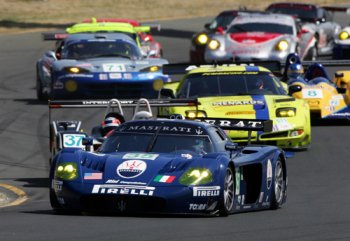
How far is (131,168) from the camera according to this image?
11.3m

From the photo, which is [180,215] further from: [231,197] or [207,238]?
[207,238]

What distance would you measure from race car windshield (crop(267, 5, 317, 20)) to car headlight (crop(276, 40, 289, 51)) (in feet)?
24.9

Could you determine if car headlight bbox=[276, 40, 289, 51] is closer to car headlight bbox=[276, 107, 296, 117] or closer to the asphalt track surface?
the asphalt track surface

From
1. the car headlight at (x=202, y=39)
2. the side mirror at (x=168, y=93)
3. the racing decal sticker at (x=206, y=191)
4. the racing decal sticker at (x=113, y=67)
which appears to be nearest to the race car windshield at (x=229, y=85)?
the side mirror at (x=168, y=93)

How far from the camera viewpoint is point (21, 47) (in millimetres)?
35125

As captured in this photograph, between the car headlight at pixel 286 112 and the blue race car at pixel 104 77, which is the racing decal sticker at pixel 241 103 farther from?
the blue race car at pixel 104 77

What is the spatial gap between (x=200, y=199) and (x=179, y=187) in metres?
0.21

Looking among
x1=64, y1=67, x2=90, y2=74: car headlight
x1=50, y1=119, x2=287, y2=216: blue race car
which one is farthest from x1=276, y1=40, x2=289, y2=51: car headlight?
x1=50, y1=119, x2=287, y2=216: blue race car

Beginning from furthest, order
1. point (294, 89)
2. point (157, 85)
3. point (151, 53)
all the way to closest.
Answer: point (151, 53) < point (157, 85) < point (294, 89)

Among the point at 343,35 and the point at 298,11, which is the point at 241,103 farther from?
the point at 298,11

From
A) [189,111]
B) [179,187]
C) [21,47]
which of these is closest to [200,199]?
[179,187]

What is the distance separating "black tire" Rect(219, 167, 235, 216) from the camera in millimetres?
11297

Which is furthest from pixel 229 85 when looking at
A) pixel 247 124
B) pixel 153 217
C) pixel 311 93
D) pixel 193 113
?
pixel 153 217

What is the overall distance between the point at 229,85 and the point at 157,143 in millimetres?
6724
